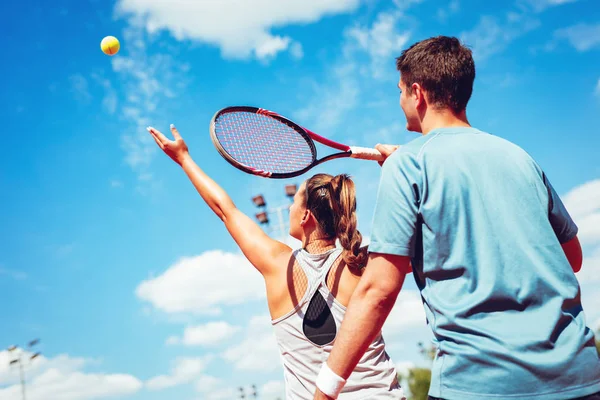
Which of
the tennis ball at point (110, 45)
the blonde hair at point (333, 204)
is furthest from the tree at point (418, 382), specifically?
the blonde hair at point (333, 204)

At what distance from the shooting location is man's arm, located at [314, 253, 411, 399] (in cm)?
245

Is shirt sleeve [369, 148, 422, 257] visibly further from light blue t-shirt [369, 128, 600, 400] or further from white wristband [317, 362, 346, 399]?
white wristband [317, 362, 346, 399]

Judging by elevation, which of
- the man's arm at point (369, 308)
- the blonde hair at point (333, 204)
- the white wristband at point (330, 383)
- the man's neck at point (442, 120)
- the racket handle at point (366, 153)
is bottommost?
the white wristband at point (330, 383)

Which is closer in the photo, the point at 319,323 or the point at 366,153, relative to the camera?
the point at 319,323

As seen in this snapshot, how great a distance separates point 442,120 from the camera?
Result: 2734 mm

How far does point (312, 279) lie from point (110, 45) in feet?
19.5

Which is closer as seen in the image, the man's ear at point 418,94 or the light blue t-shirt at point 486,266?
the light blue t-shirt at point 486,266

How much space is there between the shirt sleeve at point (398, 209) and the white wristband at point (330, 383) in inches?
21.6

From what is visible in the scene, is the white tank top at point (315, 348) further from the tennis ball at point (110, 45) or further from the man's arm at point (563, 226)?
the tennis ball at point (110, 45)

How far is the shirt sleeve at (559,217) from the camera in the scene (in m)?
2.70

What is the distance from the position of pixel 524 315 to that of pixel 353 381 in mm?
1579

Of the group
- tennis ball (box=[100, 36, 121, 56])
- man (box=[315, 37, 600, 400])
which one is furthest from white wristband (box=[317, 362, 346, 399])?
tennis ball (box=[100, 36, 121, 56])

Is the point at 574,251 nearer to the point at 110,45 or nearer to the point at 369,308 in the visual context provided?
the point at 369,308

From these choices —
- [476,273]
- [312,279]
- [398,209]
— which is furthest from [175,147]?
[476,273]
